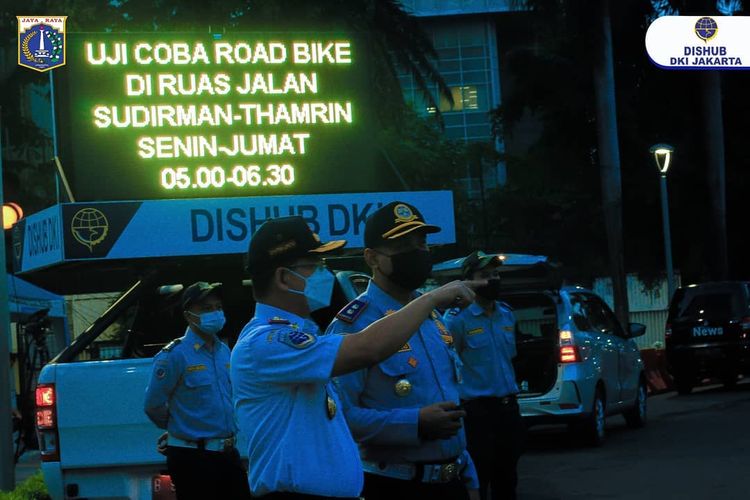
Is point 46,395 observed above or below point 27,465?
above

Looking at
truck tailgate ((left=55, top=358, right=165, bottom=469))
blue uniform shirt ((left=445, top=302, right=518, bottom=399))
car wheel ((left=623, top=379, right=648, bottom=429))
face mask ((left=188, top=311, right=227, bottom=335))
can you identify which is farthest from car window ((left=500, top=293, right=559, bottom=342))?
face mask ((left=188, top=311, right=227, bottom=335))

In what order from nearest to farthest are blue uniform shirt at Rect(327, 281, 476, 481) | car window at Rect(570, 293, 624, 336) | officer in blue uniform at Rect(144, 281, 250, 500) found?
blue uniform shirt at Rect(327, 281, 476, 481)
officer in blue uniform at Rect(144, 281, 250, 500)
car window at Rect(570, 293, 624, 336)

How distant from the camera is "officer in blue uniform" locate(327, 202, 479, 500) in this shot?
550 cm

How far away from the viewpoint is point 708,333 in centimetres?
2286

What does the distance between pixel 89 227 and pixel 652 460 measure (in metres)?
6.50

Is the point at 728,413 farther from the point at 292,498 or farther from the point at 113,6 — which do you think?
the point at 292,498

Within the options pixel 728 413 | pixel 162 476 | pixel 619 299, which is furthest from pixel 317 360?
pixel 619 299

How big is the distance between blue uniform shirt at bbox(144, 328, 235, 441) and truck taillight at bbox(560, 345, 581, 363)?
6790 millimetres

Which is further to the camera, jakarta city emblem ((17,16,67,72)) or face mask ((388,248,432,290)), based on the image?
jakarta city emblem ((17,16,67,72))

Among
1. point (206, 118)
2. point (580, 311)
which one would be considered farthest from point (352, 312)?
point (580, 311)

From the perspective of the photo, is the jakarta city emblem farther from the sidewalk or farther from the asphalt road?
the asphalt road

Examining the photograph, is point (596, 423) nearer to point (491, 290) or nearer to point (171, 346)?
point (491, 290)

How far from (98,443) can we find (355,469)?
14.1 feet

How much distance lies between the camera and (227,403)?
8172 millimetres
